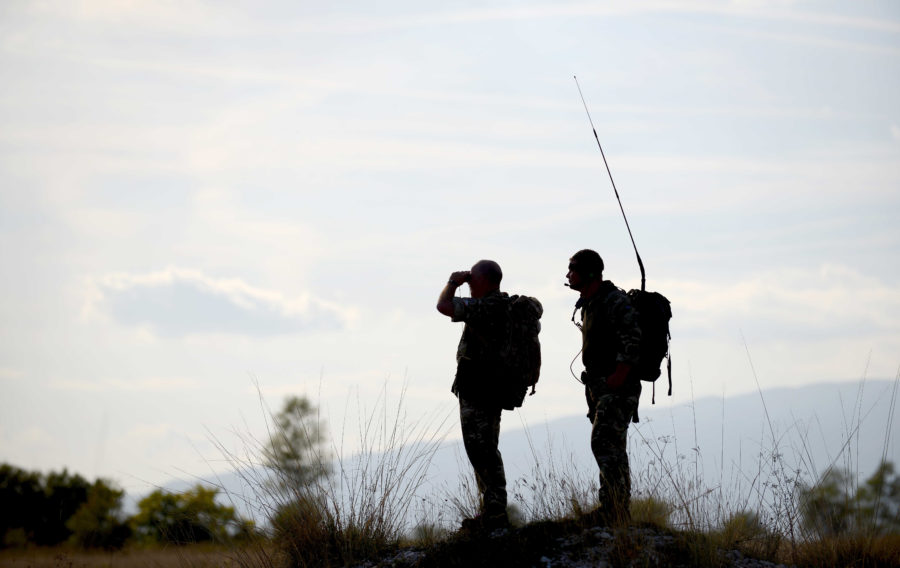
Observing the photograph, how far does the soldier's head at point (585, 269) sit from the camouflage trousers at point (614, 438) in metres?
0.87

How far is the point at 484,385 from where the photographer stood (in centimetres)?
782

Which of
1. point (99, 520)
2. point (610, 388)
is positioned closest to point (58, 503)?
point (99, 520)

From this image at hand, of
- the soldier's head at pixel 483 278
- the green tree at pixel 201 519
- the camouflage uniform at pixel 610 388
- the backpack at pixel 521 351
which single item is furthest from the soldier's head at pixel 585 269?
the green tree at pixel 201 519

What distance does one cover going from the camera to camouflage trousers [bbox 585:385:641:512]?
24.1 ft

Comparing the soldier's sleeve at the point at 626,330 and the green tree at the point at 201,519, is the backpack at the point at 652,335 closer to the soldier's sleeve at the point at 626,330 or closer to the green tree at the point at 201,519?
the soldier's sleeve at the point at 626,330

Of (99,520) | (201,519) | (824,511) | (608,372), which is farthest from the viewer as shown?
(99,520)

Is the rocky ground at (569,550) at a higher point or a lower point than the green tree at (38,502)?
lower

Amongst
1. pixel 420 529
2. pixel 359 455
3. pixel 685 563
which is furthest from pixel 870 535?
pixel 359 455

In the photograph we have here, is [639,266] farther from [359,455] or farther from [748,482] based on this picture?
[359,455]

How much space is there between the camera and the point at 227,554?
848 cm

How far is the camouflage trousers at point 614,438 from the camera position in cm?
735

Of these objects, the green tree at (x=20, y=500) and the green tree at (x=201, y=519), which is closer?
the green tree at (x=201, y=519)

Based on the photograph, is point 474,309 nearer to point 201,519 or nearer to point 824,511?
point 201,519

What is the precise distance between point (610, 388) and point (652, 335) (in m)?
0.54
